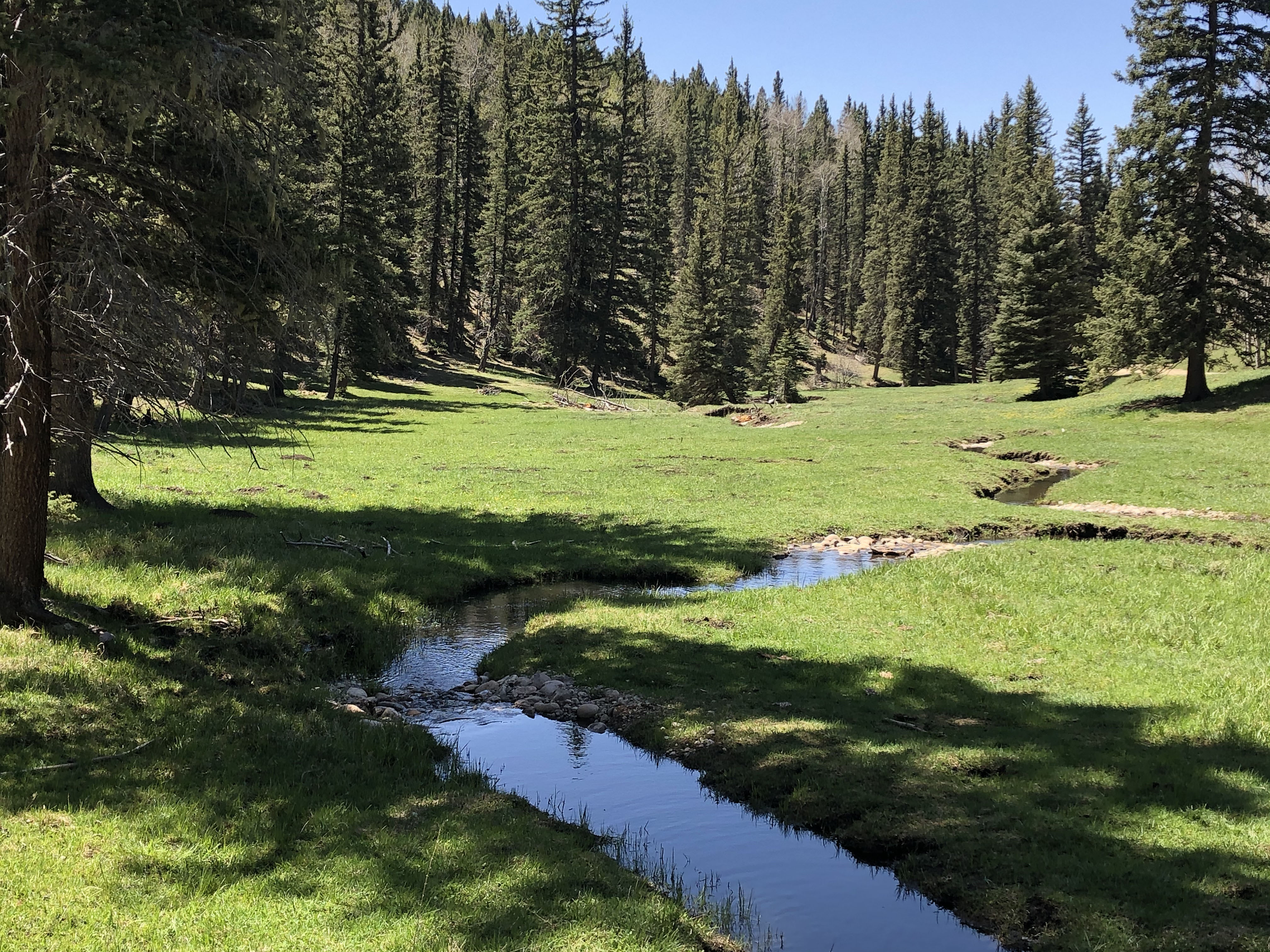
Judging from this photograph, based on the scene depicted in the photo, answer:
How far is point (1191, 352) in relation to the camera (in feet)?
130

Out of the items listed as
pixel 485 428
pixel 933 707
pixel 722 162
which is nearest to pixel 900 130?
pixel 722 162

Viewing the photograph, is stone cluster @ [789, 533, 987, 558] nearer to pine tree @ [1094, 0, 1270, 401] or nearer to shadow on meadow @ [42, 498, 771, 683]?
shadow on meadow @ [42, 498, 771, 683]

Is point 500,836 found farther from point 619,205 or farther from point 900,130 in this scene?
point 900,130

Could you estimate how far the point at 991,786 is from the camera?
26.6 feet

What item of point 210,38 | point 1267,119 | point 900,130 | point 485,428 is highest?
point 900,130

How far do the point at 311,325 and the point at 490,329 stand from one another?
5870cm

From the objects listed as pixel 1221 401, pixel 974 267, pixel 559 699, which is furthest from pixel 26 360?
pixel 974 267

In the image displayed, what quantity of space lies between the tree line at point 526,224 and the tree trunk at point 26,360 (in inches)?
1.6

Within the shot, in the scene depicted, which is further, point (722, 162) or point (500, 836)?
point (722, 162)

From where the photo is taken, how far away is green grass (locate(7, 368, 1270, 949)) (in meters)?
5.73

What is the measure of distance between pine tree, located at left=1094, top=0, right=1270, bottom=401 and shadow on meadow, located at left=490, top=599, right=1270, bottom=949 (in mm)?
36356

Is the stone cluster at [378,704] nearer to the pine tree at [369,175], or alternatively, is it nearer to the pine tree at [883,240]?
the pine tree at [369,175]

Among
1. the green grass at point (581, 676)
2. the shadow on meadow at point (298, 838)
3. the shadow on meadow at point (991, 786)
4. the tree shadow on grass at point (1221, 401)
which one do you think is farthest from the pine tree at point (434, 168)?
the shadow on meadow at point (298, 838)

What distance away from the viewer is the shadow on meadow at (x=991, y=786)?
6.23 metres
